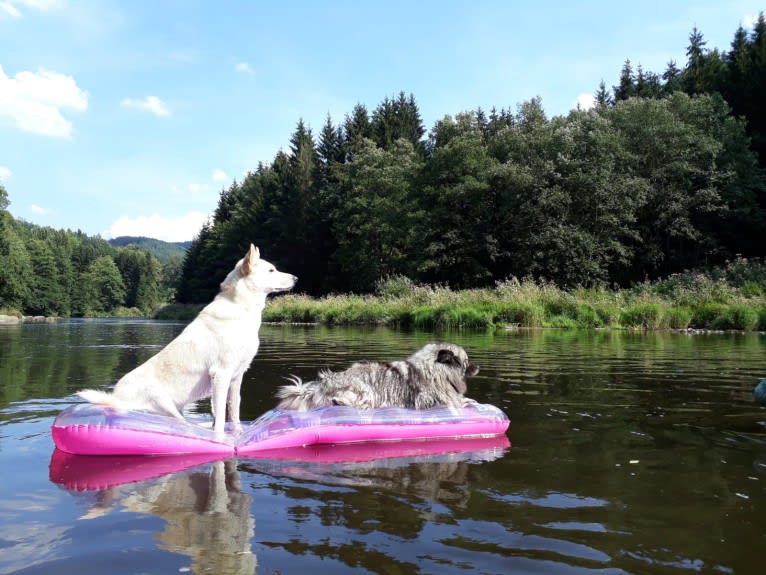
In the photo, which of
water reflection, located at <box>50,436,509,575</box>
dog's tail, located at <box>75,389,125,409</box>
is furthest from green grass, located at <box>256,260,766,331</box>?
dog's tail, located at <box>75,389,125,409</box>

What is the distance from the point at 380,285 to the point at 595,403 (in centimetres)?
3396

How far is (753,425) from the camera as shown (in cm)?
654

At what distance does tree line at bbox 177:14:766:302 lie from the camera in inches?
1711

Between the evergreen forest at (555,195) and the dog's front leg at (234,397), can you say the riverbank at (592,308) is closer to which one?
the evergreen forest at (555,195)

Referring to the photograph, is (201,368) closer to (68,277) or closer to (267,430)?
(267,430)

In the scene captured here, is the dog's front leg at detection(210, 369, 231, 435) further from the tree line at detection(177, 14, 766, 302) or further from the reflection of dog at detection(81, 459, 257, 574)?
the tree line at detection(177, 14, 766, 302)

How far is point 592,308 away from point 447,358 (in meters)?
21.0

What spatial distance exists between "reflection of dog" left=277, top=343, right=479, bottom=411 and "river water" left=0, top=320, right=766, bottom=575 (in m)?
0.92

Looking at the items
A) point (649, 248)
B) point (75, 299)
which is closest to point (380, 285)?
point (649, 248)

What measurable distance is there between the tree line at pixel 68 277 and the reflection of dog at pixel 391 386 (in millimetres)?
75689

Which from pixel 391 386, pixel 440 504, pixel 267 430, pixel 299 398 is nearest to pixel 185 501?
pixel 267 430

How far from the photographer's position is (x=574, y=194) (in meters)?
44.2

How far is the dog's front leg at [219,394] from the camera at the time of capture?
5719 millimetres

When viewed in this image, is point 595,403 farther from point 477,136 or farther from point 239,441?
point 477,136
